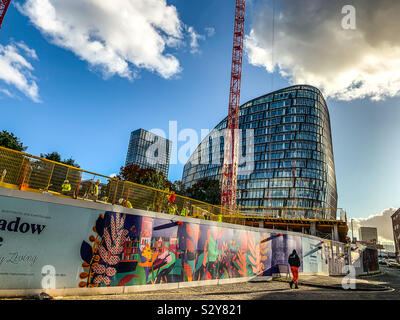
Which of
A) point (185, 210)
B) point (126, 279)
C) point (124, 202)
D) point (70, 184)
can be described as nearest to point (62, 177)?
point (70, 184)

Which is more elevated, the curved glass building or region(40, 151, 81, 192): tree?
the curved glass building

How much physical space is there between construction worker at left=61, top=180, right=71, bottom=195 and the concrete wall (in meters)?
1.20

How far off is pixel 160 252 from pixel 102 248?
294 cm

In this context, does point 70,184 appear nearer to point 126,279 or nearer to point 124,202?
point 124,202

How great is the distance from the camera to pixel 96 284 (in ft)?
30.8

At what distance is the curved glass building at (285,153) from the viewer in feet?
288

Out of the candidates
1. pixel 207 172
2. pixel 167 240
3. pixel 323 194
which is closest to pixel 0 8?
pixel 167 240

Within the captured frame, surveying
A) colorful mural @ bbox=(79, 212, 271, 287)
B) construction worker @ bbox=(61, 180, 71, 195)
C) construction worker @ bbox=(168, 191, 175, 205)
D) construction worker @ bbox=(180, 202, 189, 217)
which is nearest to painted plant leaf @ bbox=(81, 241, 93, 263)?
colorful mural @ bbox=(79, 212, 271, 287)

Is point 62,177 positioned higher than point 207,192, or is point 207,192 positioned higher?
point 207,192

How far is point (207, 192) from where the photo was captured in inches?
2104

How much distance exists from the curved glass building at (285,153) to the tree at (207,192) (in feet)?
133

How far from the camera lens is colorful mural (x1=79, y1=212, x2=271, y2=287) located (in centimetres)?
974

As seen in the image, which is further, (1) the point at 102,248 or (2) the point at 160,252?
(2) the point at 160,252

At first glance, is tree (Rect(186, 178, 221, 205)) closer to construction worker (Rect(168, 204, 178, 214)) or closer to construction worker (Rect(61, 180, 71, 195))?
construction worker (Rect(168, 204, 178, 214))
